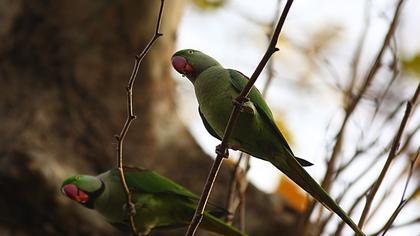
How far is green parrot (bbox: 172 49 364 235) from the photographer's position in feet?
8.95

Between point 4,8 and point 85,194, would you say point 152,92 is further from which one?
point 85,194

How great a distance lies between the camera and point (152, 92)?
196 inches

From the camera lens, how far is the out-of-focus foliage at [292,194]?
5.02 meters

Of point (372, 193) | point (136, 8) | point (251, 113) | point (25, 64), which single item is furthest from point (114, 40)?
point (372, 193)

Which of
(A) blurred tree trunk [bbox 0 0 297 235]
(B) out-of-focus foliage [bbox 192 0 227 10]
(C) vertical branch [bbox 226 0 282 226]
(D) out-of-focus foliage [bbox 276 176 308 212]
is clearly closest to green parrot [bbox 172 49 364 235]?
(C) vertical branch [bbox 226 0 282 226]

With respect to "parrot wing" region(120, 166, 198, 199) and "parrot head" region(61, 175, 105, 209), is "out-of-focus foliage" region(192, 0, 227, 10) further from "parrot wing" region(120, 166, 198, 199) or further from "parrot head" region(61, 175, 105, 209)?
"parrot head" region(61, 175, 105, 209)

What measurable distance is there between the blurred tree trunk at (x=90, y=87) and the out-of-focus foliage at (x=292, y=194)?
140 millimetres

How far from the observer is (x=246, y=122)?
2.77 metres

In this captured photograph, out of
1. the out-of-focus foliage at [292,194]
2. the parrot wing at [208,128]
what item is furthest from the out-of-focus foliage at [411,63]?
the parrot wing at [208,128]

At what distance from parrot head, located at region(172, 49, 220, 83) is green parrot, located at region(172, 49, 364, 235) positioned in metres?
0.04

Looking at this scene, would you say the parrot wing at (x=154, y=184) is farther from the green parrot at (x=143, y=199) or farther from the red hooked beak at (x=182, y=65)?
the red hooked beak at (x=182, y=65)

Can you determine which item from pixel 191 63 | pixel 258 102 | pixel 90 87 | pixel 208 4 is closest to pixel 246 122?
pixel 258 102

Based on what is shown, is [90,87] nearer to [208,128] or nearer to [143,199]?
[143,199]

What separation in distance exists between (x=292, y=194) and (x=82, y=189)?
2.85 meters
